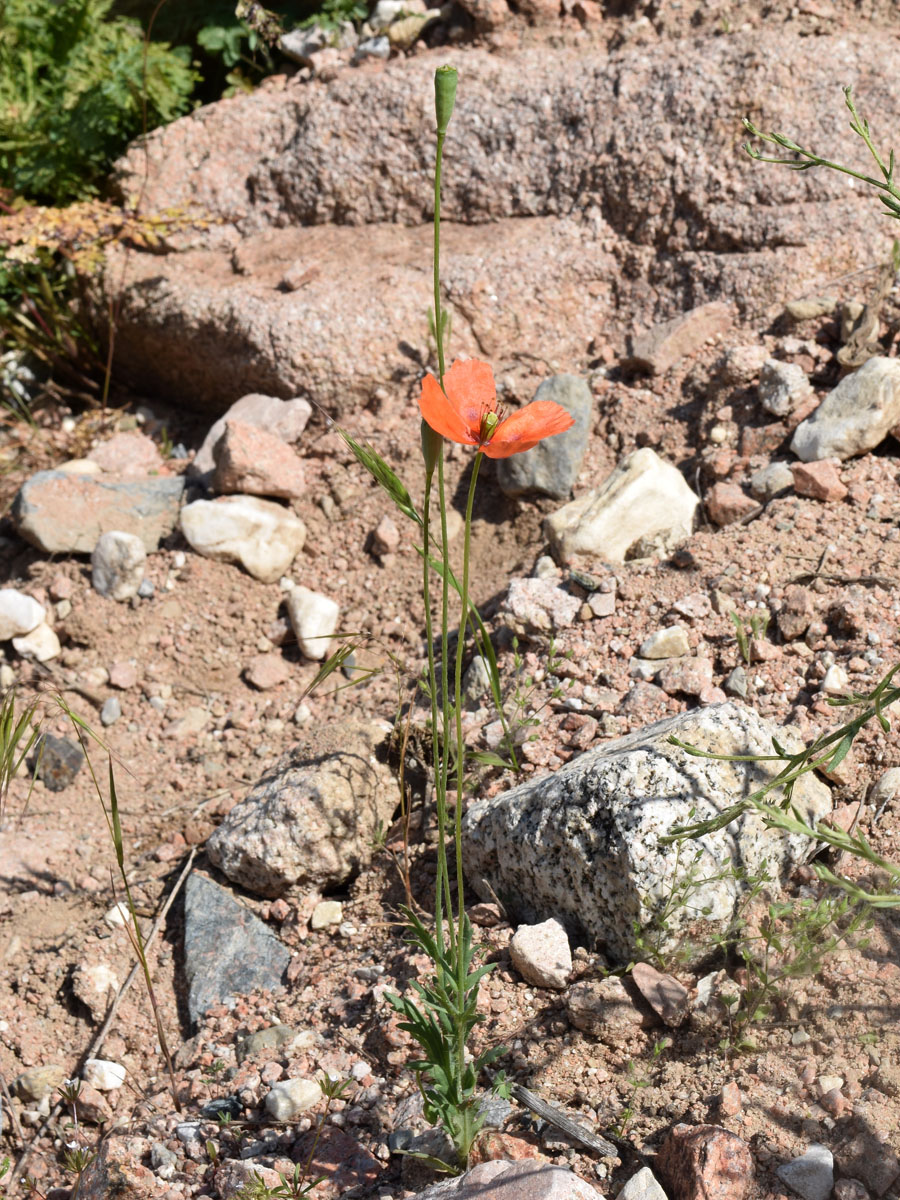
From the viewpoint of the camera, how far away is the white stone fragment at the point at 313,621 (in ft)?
11.6

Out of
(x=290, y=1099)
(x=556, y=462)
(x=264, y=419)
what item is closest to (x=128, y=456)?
(x=264, y=419)

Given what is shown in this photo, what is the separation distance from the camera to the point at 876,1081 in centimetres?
185

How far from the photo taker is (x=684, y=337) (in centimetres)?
365

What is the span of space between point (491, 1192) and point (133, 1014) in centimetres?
124

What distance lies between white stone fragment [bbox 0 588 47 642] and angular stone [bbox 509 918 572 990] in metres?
2.23

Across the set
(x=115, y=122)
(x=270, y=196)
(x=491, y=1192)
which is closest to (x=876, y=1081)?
(x=491, y=1192)

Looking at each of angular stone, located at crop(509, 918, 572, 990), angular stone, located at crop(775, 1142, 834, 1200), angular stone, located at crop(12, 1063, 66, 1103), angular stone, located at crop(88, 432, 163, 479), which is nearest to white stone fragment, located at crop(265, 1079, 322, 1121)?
angular stone, located at crop(509, 918, 572, 990)

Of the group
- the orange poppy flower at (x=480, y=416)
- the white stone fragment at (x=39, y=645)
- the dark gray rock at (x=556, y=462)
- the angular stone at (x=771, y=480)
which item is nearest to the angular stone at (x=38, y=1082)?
the white stone fragment at (x=39, y=645)

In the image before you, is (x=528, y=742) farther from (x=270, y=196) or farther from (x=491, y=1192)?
(x=270, y=196)

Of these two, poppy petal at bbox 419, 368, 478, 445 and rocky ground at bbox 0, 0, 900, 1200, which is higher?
poppy petal at bbox 419, 368, 478, 445

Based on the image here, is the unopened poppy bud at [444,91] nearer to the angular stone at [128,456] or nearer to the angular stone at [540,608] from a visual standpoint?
the angular stone at [540,608]

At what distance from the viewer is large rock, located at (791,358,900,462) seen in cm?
298

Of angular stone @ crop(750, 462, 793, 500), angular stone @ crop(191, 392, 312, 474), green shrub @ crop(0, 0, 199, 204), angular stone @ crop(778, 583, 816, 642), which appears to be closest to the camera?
angular stone @ crop(778, 583, 816, 642)

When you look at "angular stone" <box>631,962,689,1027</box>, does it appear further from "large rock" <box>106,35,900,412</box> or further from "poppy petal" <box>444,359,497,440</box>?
"large rock" <box>106,35,900,412</box>
